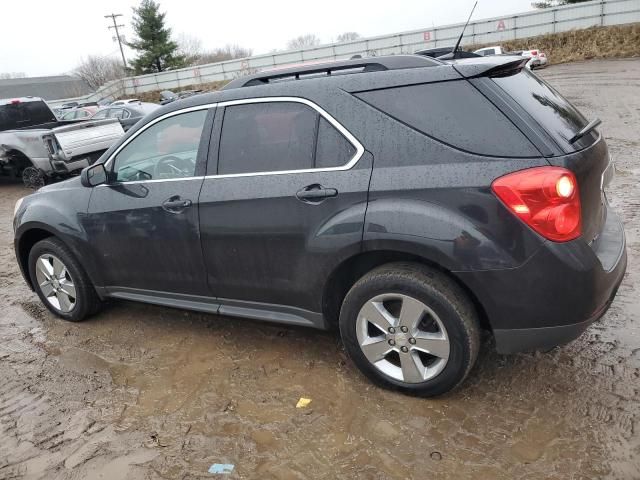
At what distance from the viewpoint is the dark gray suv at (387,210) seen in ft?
8.29

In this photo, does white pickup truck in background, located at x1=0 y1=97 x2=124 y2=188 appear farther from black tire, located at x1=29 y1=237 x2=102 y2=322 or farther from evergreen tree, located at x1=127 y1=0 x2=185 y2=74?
evergreen tree, located at x1=127 y1=0 x2=185 y2=74

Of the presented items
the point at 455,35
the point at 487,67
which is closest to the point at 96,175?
the point at 487,67

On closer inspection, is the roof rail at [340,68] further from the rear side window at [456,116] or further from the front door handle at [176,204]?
the front door handle at [176,204]

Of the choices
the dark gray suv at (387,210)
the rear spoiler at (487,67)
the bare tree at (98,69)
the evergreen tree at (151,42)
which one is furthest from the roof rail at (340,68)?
the bare tree at (98,69)

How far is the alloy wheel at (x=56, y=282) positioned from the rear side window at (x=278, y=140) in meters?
1.87

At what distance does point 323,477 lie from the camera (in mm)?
2482

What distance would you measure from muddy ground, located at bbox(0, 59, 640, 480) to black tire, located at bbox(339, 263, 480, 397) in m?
0.16

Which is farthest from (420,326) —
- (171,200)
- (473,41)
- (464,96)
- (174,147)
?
(473,41)

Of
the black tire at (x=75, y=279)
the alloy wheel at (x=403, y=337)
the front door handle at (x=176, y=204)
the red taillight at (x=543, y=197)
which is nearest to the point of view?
the red taillight at (x=543, y=197)

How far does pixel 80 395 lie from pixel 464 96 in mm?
2930

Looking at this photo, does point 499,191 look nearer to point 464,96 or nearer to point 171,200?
point 464,96

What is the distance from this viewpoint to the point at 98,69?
255 feet

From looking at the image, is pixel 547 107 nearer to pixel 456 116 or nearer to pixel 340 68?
pixel 456 116

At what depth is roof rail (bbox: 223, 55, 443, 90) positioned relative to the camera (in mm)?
2958
